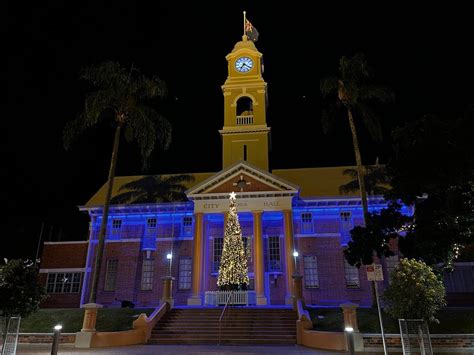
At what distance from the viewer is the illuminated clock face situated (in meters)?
34.2

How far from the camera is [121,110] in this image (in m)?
23.0

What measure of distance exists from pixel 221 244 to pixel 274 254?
3936 millimetres

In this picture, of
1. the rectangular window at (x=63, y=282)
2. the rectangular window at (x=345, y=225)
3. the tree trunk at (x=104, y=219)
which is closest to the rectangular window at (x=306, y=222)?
the rectangular window at (x=345, y=225)

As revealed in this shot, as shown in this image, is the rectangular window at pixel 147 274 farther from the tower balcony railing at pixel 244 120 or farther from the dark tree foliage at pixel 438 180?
the dark tree foliage at pixel 438 180

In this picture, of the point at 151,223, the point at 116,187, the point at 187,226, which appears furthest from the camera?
the point at 116,187

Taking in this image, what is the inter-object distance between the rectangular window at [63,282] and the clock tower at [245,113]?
14.3m

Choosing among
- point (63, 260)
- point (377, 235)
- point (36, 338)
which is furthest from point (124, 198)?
point (377, 235)

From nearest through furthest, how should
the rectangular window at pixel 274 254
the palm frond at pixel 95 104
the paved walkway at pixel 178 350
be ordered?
the paved walkway at pixel 178 350
the palm frond at pixel 95 104
the rectangular window at pixel 274 254

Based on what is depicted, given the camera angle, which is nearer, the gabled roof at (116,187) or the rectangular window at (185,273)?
the rectangular window at (185,273)

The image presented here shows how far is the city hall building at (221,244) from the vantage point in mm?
25859

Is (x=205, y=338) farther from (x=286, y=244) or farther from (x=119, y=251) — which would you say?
(x=119, y=251)

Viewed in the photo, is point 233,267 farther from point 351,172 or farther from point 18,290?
point 351,172

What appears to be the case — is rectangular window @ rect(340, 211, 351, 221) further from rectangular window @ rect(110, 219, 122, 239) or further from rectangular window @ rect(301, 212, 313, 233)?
rectangular window @ rect(110, 219, 122, 239)

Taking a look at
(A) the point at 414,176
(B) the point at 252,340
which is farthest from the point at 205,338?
(A) the point at 414,176
